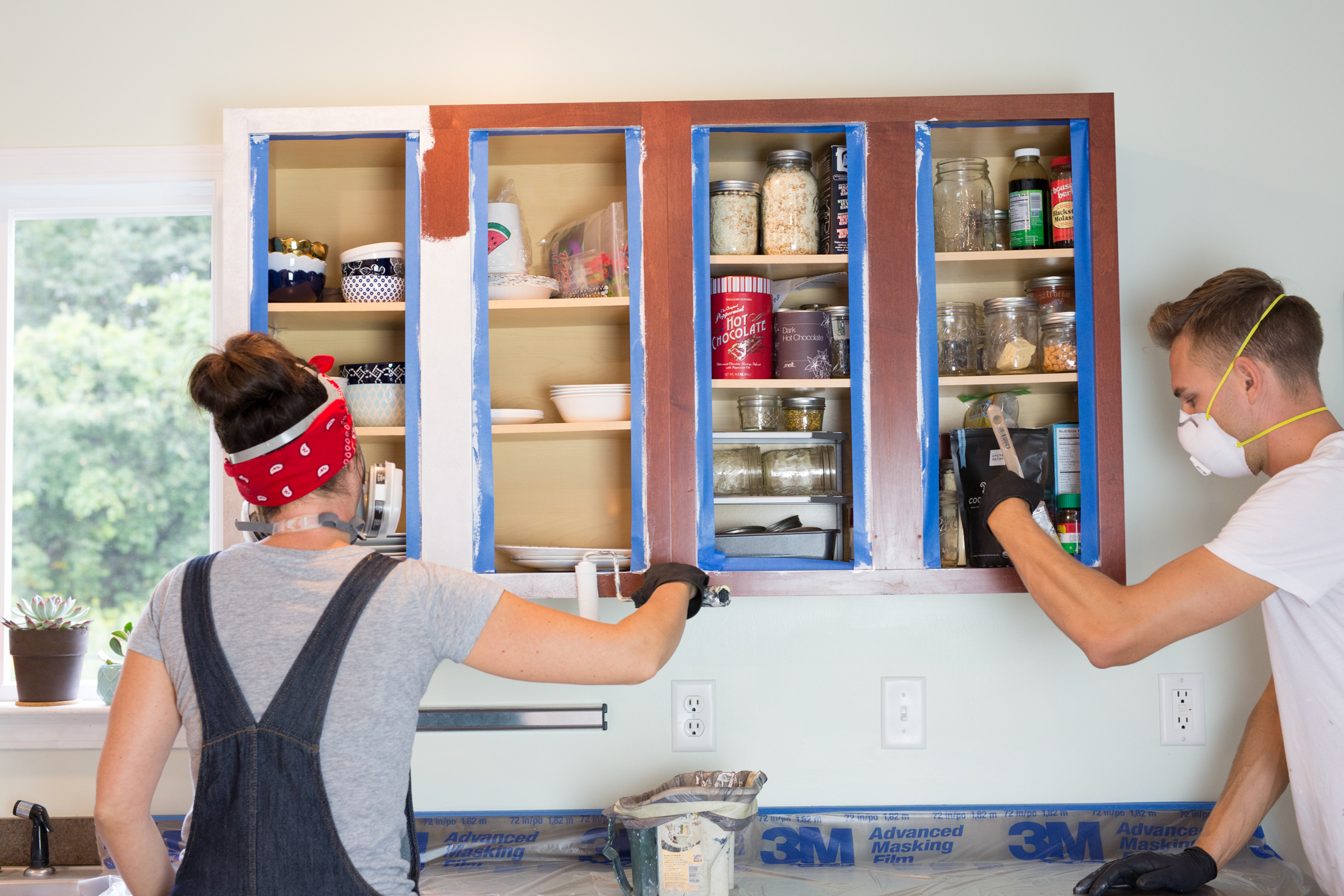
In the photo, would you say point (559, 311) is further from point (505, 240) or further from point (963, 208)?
point (963, 208)

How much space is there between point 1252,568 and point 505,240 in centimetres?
132

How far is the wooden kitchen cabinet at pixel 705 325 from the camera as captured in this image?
5.33ft

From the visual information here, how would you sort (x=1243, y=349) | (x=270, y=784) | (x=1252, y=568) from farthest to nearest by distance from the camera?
(x=1243, y=349)
(x=1252, y=568)
(x=270, y=784)

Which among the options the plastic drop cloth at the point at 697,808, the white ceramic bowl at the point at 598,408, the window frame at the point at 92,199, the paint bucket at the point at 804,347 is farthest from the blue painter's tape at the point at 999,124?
the window frame at the point at 92,199

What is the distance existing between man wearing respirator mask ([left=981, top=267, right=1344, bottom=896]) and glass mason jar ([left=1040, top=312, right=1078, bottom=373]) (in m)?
0.13

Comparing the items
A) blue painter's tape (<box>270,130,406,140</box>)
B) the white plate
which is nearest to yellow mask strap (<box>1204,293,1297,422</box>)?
the white plate

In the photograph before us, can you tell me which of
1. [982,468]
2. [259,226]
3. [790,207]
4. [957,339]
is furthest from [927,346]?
[259,226]

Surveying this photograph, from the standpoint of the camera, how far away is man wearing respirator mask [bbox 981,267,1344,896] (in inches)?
52.1

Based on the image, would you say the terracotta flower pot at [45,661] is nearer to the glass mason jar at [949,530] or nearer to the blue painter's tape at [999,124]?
the glass mason jar at [949,530]

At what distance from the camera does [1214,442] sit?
4.95 ft

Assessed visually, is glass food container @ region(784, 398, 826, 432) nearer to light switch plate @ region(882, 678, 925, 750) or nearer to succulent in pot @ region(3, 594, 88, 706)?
light switch plate @ region(882, 678, 925, 750)

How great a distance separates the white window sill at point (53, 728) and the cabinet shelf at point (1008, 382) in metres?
1.65

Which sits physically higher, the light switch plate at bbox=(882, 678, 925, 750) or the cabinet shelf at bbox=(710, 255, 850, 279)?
the cabinet shelf at bbox=(710, 255, 850, 279)

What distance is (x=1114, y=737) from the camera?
188cm
